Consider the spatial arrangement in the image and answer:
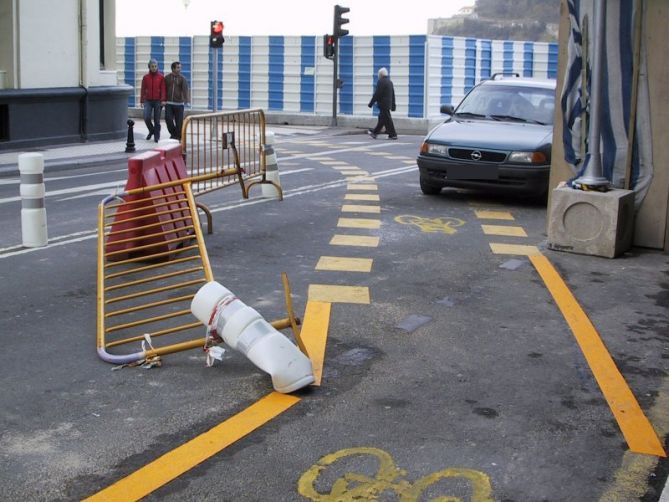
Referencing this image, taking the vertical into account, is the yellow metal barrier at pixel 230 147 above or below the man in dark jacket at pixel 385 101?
below

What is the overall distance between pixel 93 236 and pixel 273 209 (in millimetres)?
2764

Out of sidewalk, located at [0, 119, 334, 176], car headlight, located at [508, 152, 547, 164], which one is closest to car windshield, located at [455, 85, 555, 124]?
car headlight, located at [508, 152, 547, 164]

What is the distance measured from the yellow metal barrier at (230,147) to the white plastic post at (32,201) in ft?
6.79

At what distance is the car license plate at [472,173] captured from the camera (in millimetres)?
13062

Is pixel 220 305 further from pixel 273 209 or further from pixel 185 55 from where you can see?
pixel 185 55

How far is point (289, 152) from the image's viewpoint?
2194 centimetres

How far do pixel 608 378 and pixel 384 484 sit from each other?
2.18 meters

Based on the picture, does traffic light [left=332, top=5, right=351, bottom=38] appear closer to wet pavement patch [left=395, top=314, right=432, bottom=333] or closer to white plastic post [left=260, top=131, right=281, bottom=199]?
white plastic post [left=260, top=131, right=281, bottom=199]

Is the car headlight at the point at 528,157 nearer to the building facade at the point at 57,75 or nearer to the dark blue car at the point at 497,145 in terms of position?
the dark blue car at the point at 497,145

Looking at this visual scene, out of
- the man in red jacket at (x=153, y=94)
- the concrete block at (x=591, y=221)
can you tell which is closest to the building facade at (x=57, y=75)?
the man in red jacket at (x=153, y=94)

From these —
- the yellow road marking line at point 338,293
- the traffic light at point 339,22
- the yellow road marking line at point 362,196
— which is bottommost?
the yellow road marking line at point 338,293

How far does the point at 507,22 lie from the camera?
91.2 m

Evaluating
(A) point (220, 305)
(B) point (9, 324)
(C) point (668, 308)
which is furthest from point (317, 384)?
(C) point (668, 308)

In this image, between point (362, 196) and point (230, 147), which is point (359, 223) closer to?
point (230, 147)
